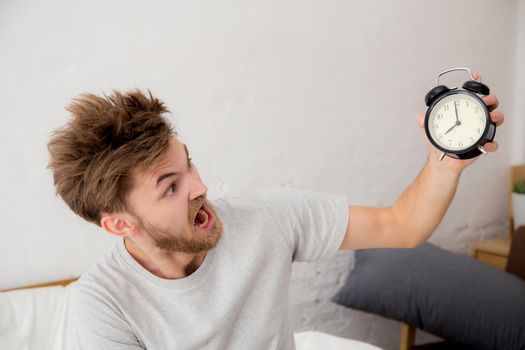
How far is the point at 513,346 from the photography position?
1927 mm

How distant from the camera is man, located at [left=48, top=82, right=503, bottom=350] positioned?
4.09 ft

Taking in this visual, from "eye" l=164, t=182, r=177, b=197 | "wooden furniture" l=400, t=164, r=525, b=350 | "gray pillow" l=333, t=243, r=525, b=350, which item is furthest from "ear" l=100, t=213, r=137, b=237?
"wooden furniture" l=400, t=164, r=525, b=350

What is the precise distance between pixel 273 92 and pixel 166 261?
107cm

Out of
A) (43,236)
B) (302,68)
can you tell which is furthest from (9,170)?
(302,68)

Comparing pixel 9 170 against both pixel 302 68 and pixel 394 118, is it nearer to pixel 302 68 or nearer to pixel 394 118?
pixel 302 68

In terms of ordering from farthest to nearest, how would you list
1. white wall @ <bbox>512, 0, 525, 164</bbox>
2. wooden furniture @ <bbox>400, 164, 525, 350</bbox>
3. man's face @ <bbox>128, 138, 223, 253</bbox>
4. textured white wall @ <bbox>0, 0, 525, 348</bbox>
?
1. white wall @ <bbox>512, 0, 525, 164</bbox>
2. wooden furniture @ <bbox>400, 164, 525, 350</bbox>
3. textured white wall @ <bbox>0, 0, 525, 348</bbox>
4. man's face @ <bbox>128, 138, 223, 253</bbox>

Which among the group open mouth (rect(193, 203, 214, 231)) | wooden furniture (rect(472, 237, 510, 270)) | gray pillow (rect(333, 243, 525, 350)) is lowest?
wooden furniture (rect(472, 237, 510, 270))

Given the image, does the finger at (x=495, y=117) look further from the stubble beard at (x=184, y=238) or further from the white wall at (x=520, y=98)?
the white wall at (x=520, y=98)

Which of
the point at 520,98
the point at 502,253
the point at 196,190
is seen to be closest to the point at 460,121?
the point at 196,190

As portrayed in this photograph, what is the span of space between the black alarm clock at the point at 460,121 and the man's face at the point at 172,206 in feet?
1.96

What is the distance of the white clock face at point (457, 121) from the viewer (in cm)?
118

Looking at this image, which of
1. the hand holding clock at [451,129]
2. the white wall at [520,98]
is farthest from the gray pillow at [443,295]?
the white wall at [520,98]

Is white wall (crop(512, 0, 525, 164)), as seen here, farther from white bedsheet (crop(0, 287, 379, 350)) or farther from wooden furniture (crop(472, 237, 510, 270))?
white bedsheet (crop(0, 287, 379, 350))

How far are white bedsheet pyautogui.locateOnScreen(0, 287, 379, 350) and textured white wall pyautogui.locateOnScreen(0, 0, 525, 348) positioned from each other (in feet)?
0.46
